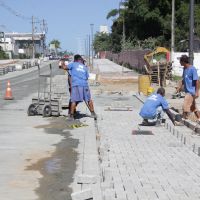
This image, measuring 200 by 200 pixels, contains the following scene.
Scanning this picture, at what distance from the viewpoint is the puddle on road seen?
22.2 ft

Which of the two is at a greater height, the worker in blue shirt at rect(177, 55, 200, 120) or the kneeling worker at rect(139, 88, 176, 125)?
the worker in blue shirt at rect(177, 55, 200, 120)

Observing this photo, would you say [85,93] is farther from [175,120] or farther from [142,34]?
[142,34]

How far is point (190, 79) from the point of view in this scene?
41.0ft

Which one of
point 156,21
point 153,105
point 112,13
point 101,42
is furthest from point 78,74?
point 101,42

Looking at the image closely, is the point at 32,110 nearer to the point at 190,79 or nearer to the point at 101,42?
the point at 190,79

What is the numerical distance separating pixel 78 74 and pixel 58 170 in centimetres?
627

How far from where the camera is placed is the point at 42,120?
14.5 meters

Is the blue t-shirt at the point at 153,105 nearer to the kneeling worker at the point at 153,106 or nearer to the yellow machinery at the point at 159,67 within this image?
the kneeling worker at the point at 153,106

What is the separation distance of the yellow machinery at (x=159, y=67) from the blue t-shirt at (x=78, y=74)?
54.9 ft

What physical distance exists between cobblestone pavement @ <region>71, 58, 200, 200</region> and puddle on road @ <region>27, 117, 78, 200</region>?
137 mm

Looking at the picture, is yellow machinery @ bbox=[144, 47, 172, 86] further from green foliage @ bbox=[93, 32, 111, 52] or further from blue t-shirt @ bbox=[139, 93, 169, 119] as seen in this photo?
green foliage @ bbox=[93, 32, 111, 52]

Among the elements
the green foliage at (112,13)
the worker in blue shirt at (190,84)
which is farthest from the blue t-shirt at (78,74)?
the green foliage at (112,13)

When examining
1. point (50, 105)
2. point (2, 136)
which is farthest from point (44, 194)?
point (50, 105)

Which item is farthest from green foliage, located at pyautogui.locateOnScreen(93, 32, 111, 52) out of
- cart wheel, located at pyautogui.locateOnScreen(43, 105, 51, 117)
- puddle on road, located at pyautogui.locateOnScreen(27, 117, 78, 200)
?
puddle on road, located at pyautogui.locateOnScreen(27, 117, 78, 200)
